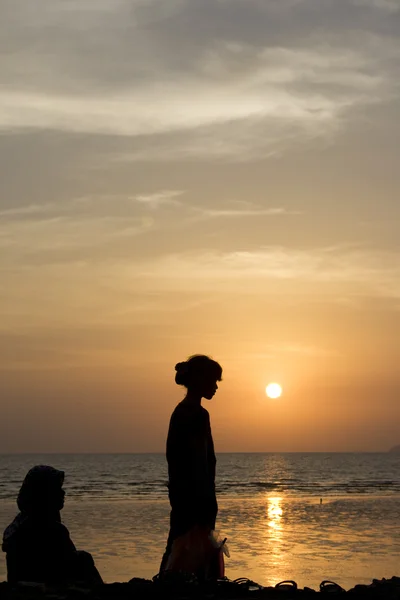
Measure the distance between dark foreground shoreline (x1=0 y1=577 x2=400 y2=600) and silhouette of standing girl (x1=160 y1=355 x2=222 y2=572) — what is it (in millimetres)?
1110

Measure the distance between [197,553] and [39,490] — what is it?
4.32 ft

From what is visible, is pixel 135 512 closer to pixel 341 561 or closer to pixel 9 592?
pixel 341 561

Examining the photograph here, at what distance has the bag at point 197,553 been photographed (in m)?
5.46

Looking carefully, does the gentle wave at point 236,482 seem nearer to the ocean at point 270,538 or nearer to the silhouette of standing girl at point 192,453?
the ocean at point 270,538

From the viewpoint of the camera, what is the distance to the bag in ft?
17.9

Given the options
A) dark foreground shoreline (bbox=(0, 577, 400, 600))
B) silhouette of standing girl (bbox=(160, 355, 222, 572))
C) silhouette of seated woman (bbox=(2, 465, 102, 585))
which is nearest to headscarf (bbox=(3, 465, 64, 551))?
silhouette of seated woman (bbox=(2, 465, 102, 585))

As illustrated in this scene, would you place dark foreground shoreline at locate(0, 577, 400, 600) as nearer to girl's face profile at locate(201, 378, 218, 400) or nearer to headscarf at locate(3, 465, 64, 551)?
headscarf at locate(3, 465, 64, 551)

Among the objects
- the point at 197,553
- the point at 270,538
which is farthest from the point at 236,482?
the point at 197,553

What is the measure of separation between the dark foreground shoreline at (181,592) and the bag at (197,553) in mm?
1045

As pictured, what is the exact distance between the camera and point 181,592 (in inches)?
166

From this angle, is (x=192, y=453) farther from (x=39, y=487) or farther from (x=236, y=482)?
(x=236, y=482)

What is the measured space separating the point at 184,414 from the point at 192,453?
0.25 meters

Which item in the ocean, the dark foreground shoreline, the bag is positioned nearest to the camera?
the dark foreground shoreline

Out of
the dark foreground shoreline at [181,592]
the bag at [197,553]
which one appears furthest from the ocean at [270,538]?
the dark foreground shoreline at [181,592]
